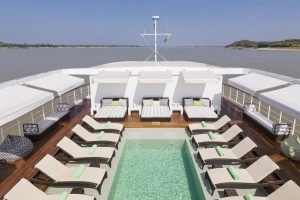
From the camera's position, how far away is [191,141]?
822cm

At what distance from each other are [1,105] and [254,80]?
8770mm

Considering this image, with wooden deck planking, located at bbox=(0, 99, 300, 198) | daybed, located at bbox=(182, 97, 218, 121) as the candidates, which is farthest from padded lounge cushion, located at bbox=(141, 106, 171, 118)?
daybed, located at bbox=(182, 97, 218, 121)

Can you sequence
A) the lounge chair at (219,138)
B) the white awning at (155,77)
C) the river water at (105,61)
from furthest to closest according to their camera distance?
the river water at (105,61), the white awning at (155,77), the lounge chair at (219,138)

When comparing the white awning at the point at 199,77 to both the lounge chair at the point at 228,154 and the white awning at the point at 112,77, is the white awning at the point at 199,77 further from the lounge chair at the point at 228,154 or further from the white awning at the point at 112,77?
the lounge chair at the point at 228,154

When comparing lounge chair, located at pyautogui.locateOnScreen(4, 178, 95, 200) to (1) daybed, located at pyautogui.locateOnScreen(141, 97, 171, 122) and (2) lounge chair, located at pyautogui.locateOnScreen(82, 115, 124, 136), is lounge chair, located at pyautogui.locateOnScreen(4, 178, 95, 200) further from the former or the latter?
(1) daybed, located at pyautogui.locateOnScreen(141, 97, 171, 122)

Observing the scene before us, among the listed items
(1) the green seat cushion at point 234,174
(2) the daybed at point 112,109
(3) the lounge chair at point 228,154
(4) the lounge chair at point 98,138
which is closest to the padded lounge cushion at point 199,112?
(2) the daybed at point 112,109

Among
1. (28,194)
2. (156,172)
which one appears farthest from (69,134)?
(28,194)

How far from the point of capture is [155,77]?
396 inches

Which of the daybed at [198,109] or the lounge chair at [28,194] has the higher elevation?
the daybed at [198,109]

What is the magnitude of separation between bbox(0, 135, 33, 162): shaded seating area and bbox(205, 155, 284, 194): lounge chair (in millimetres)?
5083

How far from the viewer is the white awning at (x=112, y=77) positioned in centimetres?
992

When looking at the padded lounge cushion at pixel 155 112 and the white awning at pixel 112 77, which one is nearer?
the padded lounge cushion at pixel 155 112

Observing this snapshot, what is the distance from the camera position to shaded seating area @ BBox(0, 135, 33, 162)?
21.3 feet

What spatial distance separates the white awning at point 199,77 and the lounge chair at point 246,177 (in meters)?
4.62
